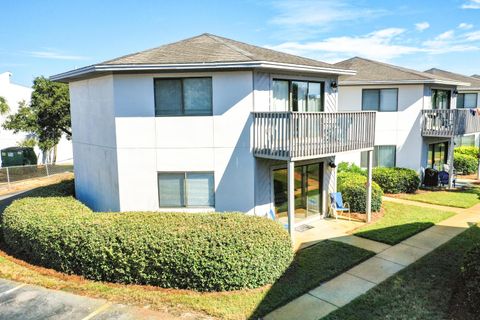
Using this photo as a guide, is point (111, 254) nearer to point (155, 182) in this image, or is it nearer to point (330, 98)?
point (155, 182)

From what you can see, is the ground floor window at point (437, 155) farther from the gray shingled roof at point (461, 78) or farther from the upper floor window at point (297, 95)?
the upper floor window at point (297, 95)

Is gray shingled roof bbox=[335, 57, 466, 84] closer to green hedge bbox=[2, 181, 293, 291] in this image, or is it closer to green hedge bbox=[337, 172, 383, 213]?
green hedge bbox=[337, 172, 383, 213]

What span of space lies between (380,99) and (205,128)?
12.1m

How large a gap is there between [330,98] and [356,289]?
778 cm

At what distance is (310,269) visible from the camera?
8.83 meters

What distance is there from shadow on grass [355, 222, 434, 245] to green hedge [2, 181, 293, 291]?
158 inches

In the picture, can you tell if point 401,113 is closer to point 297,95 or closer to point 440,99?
point 440,99

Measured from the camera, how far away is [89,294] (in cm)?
774

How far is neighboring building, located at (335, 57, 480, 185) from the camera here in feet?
60.3

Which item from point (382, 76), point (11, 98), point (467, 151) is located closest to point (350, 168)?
point (382, 76)

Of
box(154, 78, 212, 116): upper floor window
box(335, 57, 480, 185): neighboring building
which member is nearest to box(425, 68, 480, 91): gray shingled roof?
box(335, 57, 480, 185): neighboring building

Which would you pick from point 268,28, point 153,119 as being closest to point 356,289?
point 153,119

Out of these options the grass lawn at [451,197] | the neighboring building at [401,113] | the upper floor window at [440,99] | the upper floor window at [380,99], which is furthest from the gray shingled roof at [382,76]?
the grass lawn at [451,197]

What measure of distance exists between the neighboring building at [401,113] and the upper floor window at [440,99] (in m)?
0.36
